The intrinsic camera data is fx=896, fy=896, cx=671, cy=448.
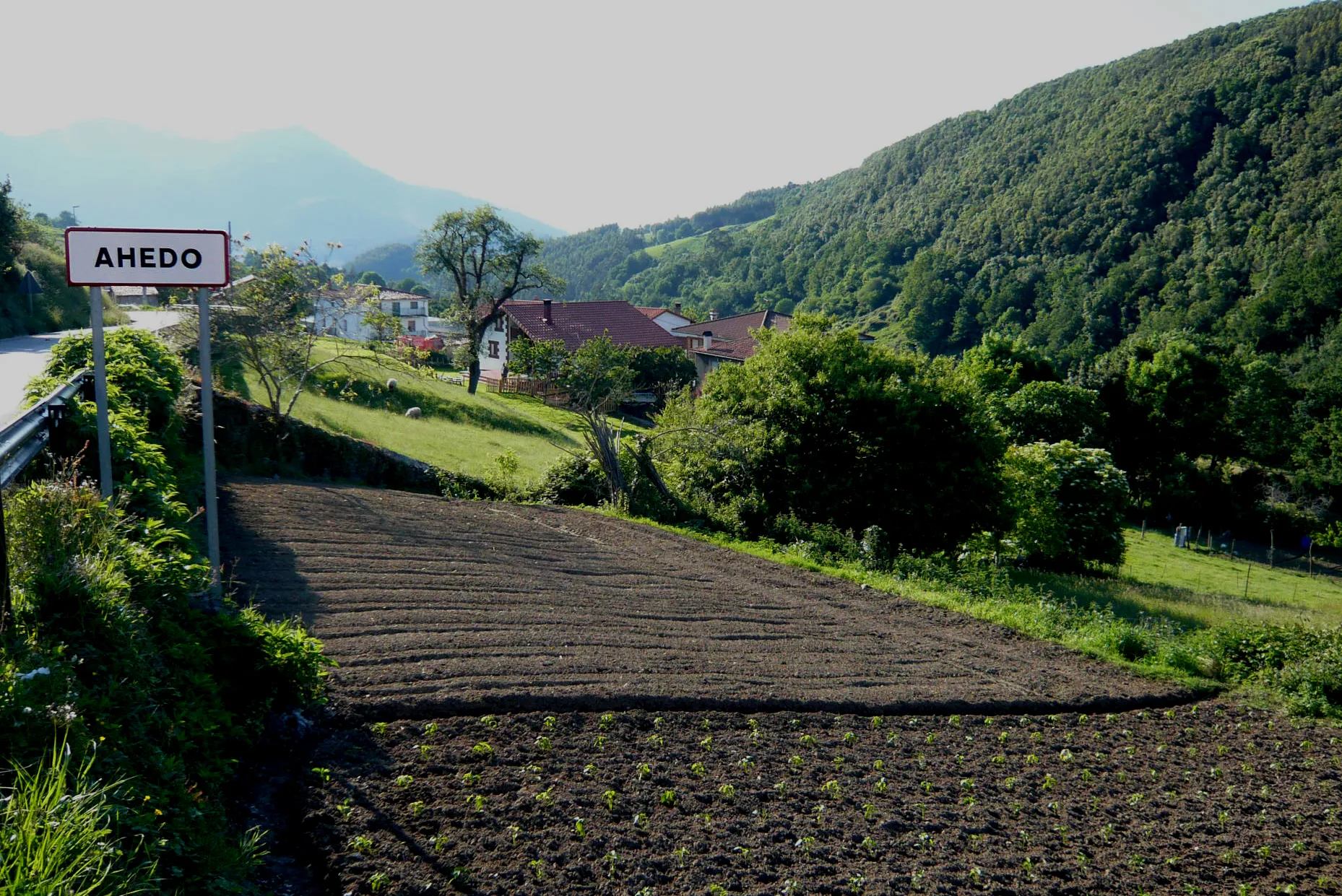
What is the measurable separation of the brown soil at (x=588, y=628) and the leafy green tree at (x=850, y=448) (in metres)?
4.62

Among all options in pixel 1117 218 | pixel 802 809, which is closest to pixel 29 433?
pixel 802 809

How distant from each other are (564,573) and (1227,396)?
4818 centimetres

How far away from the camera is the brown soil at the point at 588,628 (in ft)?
25.1

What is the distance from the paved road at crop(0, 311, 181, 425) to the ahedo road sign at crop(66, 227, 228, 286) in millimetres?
3191

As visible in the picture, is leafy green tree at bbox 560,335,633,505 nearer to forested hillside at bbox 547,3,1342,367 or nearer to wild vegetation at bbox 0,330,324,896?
wild vegetation at bbox 0,330,324,896

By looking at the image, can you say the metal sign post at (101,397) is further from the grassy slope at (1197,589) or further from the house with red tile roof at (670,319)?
the house with red tile roof at (670,319)

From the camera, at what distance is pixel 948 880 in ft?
18.7

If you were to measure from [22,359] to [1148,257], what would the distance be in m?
82.1

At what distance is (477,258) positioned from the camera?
48781mm

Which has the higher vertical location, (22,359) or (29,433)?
(29,433)

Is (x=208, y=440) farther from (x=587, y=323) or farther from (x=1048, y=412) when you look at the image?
(x=587, y=323)

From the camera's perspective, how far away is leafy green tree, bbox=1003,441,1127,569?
25.4m

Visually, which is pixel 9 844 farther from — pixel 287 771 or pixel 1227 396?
pixel 1227 396

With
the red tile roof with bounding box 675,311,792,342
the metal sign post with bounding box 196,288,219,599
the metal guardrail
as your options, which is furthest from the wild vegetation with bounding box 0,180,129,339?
the red tile roof with bounding box 675,311,792,342
